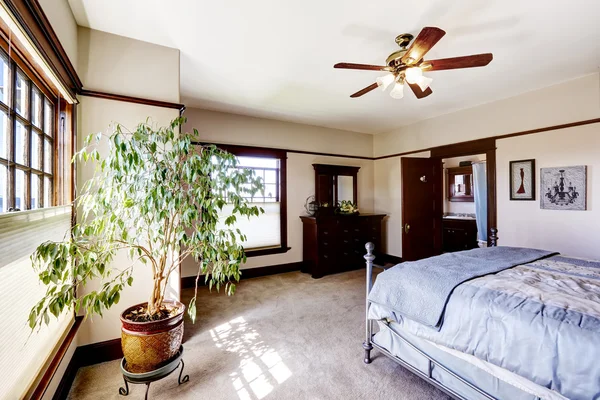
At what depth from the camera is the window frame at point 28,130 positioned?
133 cm

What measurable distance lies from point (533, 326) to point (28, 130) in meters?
2.91

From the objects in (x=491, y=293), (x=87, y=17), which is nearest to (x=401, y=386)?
(x=491, y=293)

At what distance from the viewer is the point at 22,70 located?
1.46 m

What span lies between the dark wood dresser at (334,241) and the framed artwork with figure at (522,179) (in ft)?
7.02

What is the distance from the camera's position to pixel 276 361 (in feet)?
7.10

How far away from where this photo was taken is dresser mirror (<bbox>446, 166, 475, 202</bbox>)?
20.4 ft

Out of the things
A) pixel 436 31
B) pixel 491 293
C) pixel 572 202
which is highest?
pixel 436 31

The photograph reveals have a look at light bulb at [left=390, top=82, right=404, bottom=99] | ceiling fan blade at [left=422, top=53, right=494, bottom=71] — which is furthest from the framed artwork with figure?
light bulb at [left=390, top=82, right=404, bottom=99]

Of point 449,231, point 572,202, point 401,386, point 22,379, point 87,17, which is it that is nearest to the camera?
point 22,379

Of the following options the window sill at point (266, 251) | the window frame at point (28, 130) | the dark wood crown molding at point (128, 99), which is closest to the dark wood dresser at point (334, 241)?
the window sill at point (266, 251)

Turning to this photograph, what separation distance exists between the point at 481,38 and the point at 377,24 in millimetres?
1004

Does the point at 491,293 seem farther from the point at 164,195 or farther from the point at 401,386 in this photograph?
the point at 164,195

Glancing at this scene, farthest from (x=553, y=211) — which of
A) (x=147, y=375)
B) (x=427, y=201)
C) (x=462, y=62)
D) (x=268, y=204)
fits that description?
(x=147, y=375)

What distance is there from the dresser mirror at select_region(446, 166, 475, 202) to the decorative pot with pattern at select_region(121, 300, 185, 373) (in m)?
6.64
